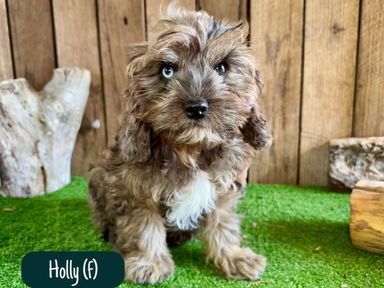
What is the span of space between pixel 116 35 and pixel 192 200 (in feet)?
4.80

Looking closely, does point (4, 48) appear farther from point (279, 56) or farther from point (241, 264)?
point (241, 264)

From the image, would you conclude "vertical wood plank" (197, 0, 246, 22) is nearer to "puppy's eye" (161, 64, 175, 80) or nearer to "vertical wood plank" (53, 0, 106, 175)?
"vertical wood plank" (53, 0, 106, 175)

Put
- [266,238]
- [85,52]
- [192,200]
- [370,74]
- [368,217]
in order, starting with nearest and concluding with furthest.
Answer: [192,200], [368,217], [266,238], [370,74], [85,52]

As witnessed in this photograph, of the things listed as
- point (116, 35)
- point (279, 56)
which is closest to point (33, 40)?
point (116, 35)

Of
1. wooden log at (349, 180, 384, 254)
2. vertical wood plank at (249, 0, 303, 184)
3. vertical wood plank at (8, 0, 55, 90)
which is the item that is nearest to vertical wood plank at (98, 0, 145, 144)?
vertical wood plank at (8, 0, 55, 90)

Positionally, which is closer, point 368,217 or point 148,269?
point 148,269

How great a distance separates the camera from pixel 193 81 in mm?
1784

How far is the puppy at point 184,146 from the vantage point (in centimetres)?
176

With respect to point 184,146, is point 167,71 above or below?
above

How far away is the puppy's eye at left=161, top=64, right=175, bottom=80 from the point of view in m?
1.85

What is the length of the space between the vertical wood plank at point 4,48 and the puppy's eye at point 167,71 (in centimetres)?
167

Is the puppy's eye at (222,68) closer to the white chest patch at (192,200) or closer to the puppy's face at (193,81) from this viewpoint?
the puppy's face at (193,81)

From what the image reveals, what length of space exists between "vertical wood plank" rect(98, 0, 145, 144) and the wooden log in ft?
5.60

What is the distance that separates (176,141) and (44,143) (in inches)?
58.5
